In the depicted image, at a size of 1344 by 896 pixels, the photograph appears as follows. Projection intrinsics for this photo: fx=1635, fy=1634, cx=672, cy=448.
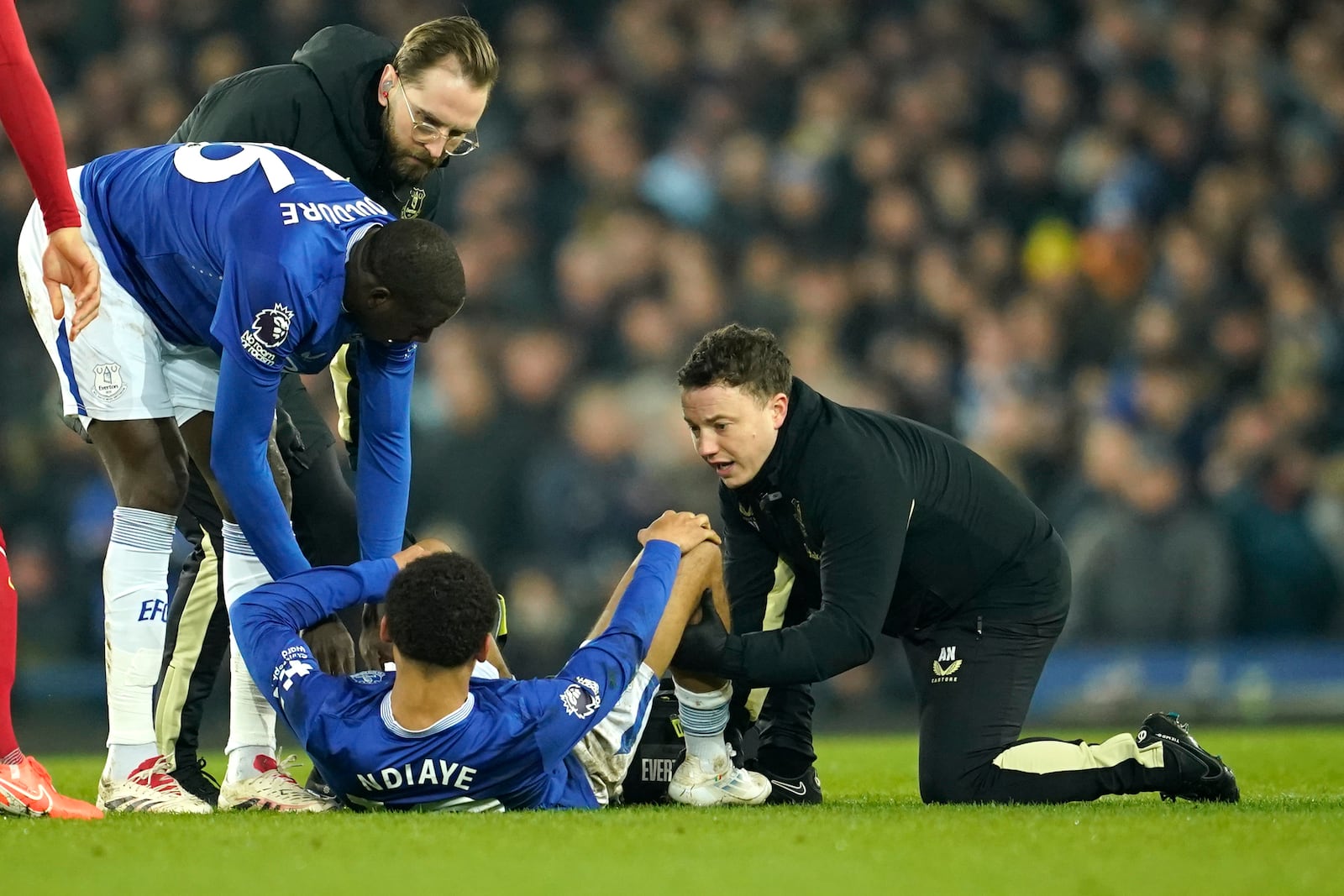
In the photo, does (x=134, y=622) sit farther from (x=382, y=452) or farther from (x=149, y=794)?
(x=382, y=452)

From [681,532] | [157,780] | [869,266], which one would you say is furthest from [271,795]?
[869,266]

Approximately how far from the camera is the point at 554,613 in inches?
376

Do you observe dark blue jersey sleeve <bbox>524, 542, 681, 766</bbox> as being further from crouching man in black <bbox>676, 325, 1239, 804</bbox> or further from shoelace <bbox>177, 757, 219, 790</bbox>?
shoelace <bbox>177, 757, 219, 790</bbox>

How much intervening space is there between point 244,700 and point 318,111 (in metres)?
1.92

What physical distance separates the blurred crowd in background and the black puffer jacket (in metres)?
4.37

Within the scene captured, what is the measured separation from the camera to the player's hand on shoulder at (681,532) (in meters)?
4.65

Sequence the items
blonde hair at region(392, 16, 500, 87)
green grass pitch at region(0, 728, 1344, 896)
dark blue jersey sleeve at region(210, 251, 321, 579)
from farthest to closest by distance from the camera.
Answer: blonde hair at region(392, 16, 500, 87) → dark blue jersey sleeve at region(210, 251, 321, 579) → green grass pitch at region(0, 728, 1344, 896)

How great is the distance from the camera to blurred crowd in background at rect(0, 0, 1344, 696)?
9.55 m

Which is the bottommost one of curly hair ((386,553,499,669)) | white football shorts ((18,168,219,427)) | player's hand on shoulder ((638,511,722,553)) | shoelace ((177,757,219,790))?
shoelace ((177,757,219,790))

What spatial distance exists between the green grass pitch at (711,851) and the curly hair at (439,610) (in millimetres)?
415

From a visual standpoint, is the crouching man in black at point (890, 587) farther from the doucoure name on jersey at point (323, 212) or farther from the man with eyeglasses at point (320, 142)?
the man with eyeglasses at point (320, 142)

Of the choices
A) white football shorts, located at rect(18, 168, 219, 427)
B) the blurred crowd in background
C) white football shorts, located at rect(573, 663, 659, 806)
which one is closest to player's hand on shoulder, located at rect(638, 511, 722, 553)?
white football shorts, located at rect(573, 663, 659, 806)

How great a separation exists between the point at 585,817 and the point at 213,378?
1719 mm

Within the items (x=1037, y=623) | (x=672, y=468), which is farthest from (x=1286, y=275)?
(x=1037, y=623)
